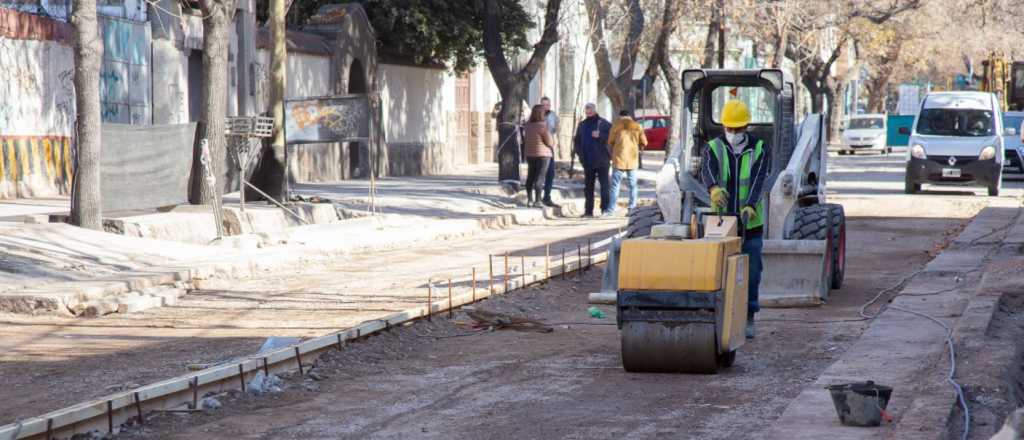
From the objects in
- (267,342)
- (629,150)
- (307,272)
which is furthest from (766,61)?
(267,342)

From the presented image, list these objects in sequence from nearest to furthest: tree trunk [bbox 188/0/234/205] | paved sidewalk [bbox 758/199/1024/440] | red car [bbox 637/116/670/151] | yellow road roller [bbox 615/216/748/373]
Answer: paved sidewalk [bbox 758/199/1024/440]
yellow road roller [bbox 615/216/748/373]
tree trunk [bbox 188/0/234/205]
red car [bbox 637/116/670/151]

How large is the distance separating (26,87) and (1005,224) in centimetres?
1442

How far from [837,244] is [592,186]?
9.54 metres

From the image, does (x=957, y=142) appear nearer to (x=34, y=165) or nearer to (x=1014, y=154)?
(x=1014, y=154)

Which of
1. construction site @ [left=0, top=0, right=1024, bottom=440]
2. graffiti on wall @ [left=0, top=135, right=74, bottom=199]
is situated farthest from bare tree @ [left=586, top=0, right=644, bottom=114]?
graffiti on wall @ [left=0, top=135, right=74, bottom=199]

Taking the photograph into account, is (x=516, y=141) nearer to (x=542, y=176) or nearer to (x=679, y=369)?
(x=542, y=176)

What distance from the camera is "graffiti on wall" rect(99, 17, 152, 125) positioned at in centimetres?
2391

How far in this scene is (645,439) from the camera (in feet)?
22.7

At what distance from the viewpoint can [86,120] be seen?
1614 cm

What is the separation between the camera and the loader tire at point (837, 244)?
1309 cm

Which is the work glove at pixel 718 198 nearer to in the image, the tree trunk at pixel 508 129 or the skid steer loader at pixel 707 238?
the skid steer loader at pixel 707 238

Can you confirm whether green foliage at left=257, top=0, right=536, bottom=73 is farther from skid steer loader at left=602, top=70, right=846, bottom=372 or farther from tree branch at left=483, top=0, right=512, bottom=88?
skid steer loader at left=602, top=70, right=846, bottom=372

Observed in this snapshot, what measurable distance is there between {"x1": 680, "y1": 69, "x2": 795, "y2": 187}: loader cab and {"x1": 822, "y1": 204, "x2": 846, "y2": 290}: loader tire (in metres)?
0.66

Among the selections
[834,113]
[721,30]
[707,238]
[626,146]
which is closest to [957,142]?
[721,30]
